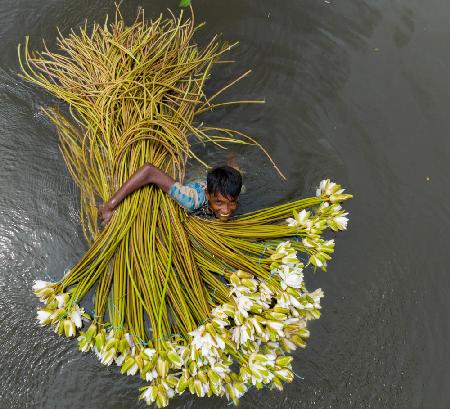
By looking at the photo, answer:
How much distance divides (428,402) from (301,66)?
194cm

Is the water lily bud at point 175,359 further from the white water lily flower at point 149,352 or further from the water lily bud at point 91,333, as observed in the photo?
the water lily bud at point 91,333

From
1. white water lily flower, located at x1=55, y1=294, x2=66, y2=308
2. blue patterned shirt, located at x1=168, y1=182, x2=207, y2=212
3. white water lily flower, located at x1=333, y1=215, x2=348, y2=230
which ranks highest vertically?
white water lily flower, located at x1=333, y1=215, x2=348, y2=230

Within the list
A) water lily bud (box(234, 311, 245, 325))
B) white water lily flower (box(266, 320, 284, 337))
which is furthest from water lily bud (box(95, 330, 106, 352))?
white water lily flower (box(266, 320, 284, 337))

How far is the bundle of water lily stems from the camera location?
1.27 m

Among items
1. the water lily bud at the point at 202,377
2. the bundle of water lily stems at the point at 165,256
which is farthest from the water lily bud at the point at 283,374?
the water lily bud at the point at 202,377

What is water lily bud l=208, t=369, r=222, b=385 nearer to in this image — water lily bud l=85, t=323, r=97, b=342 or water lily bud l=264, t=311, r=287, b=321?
water lily bud l=264, t=311, r=287, b=321

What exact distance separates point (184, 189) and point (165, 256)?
0.96ft

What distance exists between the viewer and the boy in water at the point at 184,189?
1.65 metres

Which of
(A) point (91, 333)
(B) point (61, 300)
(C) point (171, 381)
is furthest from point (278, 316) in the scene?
(B) point (61, 300)

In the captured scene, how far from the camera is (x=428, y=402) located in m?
1.88

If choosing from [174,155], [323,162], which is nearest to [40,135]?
[174,155]

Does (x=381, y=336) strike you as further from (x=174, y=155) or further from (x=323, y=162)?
(x=174, y=155)

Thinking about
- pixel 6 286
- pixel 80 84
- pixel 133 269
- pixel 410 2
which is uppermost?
pixel 410 2

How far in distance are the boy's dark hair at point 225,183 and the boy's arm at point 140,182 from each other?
0.17 metres
